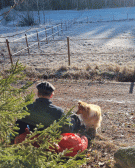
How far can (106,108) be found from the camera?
15.8 ft

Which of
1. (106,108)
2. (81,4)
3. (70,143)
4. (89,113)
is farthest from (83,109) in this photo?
(81,4)

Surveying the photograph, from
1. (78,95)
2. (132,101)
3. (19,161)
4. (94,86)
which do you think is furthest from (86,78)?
(19,161)

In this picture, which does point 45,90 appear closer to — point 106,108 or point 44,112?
point 44,112

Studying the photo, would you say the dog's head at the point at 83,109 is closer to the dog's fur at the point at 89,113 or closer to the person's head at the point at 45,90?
the dog's fur at the point at 89,113

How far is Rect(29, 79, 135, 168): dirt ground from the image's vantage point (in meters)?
3.19

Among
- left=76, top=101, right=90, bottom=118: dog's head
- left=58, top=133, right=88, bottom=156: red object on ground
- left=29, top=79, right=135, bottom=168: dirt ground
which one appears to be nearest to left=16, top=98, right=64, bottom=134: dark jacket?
left=58, top=133, right=88, bottom=156: red object on ground

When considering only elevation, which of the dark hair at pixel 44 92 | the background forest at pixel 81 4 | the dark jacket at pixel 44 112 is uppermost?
the background forest at pixel 81 4

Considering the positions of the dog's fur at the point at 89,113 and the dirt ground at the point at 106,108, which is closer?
the dirt ground at the point at 106,108

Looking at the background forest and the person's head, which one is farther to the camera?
the background forest

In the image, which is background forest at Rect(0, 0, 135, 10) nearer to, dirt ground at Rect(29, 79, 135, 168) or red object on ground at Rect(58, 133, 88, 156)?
dirt ground at Rect(29, 79, 135, 168)

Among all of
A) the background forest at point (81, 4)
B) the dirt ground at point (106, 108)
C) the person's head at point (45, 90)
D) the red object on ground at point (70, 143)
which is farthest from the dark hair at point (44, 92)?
the background forest at point (81, 4)

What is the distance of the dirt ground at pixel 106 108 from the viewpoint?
3194 millimetres

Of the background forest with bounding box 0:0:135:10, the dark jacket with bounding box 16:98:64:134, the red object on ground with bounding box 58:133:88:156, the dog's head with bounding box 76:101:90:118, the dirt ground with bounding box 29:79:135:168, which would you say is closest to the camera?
the red object on ground with bounding box 58:133:88:156

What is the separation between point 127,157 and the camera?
94.7 inches
